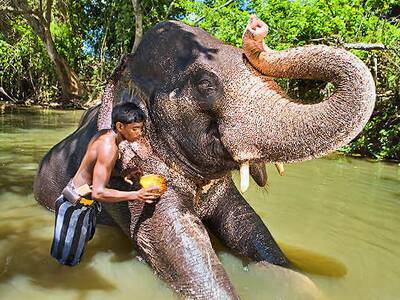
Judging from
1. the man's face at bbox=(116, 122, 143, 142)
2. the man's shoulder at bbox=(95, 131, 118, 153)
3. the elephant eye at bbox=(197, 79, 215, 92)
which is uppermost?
the elephant eye at bbox=(197, 79, 215, 92)

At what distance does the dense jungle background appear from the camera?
9375 millimetres

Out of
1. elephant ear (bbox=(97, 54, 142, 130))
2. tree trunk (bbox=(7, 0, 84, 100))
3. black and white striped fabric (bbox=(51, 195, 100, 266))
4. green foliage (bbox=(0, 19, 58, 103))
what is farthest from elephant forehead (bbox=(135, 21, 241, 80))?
green foliage (bbox=(0, 19, 58, 103))

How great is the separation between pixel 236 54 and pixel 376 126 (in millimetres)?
7052

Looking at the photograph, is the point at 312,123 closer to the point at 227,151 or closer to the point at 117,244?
the point at 227,151

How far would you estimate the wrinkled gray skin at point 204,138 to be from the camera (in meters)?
2.79

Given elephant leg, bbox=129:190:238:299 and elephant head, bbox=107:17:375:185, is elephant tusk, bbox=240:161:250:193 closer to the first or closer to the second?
elephant head, bbox=107:17:375:185

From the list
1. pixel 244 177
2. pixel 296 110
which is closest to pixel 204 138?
pixel 244 177

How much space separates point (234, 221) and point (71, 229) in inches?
49.1

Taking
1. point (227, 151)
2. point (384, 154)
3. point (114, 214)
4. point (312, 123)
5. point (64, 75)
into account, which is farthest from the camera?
point (64, 75)

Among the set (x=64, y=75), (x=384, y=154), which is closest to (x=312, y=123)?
(x=384, y=154)

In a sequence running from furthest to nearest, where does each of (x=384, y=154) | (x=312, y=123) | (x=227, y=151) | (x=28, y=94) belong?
1. (x=28, y=94)
2. (x=384, y=154)
3. (x=227, y=151)
4. (x=312, y=123)

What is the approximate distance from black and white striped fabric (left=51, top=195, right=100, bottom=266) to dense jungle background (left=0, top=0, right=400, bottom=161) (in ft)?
5.54

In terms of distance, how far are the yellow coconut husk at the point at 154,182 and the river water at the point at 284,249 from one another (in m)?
0.61

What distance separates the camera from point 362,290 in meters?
3.19
